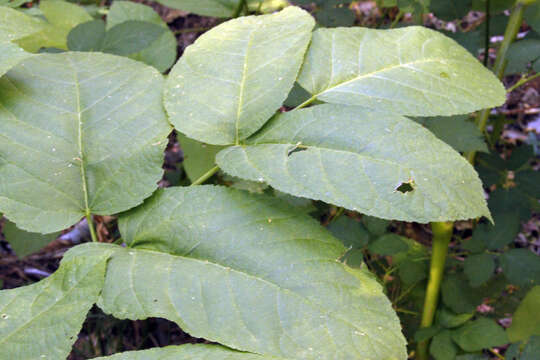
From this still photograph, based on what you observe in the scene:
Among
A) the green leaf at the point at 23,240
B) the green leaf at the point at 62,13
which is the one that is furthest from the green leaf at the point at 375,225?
the green leaf at the point at 62,13

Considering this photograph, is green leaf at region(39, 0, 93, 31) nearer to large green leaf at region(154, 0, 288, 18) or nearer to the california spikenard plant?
large green leaf at region(154, 0, 288, 18)

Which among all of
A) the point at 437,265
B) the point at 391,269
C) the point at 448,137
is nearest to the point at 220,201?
the point at 448,137

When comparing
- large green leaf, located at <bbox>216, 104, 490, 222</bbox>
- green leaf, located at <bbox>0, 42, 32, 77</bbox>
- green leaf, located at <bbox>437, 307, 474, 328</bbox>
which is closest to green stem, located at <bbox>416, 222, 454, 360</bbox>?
green leaf, located at <bbox>437, 307, 474, 328</bbox>

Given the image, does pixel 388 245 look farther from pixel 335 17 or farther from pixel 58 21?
pixel 58 21

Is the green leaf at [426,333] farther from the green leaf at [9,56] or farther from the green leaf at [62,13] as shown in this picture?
the green leaf at [62,13]

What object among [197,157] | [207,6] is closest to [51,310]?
[197,157]

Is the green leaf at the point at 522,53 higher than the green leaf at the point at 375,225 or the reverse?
higher
